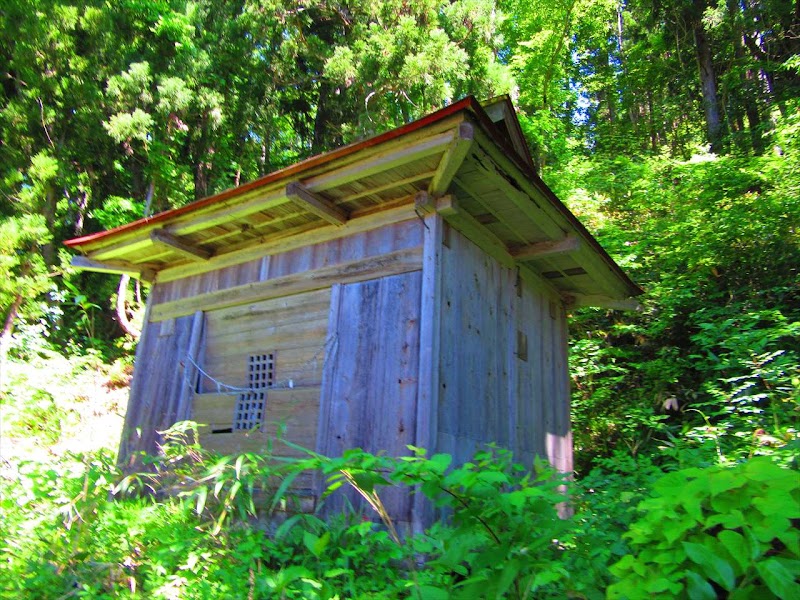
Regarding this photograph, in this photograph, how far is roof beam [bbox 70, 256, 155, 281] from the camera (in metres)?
6.20

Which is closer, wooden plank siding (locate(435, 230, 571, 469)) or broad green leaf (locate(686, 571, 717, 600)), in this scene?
broad green leaf (locate(686, 571, 717, 600))

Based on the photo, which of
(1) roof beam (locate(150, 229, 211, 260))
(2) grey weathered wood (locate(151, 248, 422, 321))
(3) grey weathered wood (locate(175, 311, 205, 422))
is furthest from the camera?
(3) grey weathered wood (locate(175, 311, 205, 422))

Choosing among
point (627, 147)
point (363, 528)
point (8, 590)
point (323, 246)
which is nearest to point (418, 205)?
A: point (323, 246)

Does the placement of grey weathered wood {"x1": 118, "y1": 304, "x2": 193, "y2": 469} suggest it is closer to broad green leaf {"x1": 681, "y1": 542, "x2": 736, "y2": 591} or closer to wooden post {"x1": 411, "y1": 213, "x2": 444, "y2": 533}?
wooden post {"x1": 411, "y1": 213, "x2": 444, "y2": 533}

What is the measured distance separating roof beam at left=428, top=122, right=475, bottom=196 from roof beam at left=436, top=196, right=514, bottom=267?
0.36ft

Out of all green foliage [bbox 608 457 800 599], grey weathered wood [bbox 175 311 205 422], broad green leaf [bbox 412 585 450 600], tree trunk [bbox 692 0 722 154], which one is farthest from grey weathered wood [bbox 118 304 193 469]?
tree trunk [bbox 692 0 722 154]

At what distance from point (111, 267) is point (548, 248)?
4.95 metres

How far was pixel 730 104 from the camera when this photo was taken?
14266 mm

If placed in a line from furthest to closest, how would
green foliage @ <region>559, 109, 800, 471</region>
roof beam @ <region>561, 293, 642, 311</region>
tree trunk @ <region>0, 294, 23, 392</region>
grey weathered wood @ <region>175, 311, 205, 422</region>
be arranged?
tree trunk @ <region>0, 294, 23, 392</region>
green foliage @ <region>559, 109, 800, 471</region>
roof beam @ <region>561, 293, 642, 311</region>
grey weathered wood @ <region>175, 311, 205, 422</region>

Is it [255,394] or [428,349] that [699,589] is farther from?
[255,394]

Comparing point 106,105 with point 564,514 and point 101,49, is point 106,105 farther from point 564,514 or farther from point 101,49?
point 564,514

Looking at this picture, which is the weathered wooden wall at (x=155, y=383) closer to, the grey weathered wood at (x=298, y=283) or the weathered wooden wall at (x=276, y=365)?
the grey weathered wood at (x=298, y=283)

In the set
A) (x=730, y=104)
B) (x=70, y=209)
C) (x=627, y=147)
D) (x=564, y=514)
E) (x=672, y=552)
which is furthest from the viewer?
(x=627, y=147)

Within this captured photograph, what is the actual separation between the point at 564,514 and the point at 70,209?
13202 millimetres
